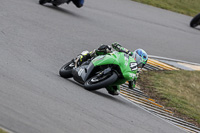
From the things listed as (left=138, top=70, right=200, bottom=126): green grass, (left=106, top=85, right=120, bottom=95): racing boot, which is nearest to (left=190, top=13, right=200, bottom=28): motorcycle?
(left=138, top=70, right=200, bottom=126): green grass

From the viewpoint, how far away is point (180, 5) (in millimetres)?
22047

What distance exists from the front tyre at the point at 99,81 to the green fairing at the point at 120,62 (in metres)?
0.23

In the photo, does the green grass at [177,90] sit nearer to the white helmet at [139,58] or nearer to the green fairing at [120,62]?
the white helmet at [139,58]

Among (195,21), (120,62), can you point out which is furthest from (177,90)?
(195,21)

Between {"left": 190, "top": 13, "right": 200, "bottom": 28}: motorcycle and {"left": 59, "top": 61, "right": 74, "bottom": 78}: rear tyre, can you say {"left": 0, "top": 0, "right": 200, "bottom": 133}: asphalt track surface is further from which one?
{"left": 190, "top": 13, "right": 200, "bottom": 28}: motorcycle

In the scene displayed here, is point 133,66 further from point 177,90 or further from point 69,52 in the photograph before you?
point 69,52

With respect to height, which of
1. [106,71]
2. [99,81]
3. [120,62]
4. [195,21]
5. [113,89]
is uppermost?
[120,62]

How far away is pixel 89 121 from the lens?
6.23 m

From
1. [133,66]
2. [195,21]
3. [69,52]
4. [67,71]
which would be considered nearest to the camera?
[133,66]

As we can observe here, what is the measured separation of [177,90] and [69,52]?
2.92 m

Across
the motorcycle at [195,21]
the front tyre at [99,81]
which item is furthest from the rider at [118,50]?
the motorcycle at [195,21]

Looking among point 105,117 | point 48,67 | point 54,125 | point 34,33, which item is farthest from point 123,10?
point 54,125

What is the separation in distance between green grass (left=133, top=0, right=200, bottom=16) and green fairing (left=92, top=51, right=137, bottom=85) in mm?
12774

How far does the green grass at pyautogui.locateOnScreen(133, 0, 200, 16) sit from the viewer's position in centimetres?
2106
